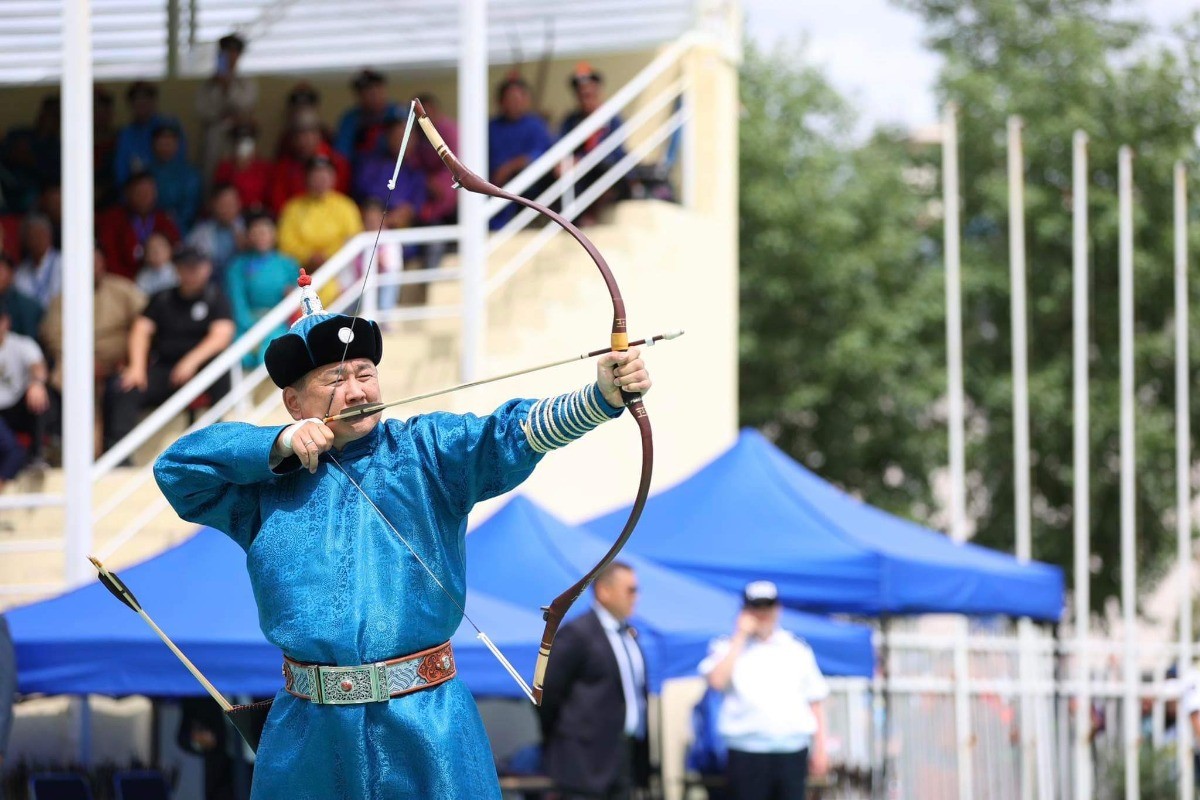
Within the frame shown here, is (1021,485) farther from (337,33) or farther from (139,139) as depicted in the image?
(139,139)

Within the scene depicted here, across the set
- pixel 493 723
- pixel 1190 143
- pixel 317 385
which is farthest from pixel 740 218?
pixel 317 385

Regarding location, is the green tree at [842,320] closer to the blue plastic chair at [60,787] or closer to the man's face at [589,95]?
the man's face at [589,95]

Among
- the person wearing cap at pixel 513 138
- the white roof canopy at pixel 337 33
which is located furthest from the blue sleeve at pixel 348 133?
the white roof canopy at pixel 337 33

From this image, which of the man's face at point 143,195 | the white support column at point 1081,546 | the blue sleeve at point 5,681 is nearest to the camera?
the blue sleeve at point 5,681

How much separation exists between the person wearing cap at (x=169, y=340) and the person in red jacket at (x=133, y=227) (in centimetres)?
109

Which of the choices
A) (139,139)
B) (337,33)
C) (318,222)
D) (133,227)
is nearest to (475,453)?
(318,222)

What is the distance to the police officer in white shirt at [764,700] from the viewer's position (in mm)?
8617

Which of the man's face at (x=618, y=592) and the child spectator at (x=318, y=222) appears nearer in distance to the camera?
the man's face at (x=618, y=592)

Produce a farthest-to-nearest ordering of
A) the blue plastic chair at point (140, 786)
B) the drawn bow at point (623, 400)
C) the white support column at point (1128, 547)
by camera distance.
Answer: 1. the white support column at point (1128, 547)
2. the blue plastic chair at point (140, 786)
3. the drawn bow at point (623, 400)

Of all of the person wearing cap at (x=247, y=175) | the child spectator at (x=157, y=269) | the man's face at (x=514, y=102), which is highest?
the man's face at (x=514, y=102)

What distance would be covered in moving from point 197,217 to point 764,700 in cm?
506

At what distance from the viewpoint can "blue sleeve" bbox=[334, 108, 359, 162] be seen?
40.9ft

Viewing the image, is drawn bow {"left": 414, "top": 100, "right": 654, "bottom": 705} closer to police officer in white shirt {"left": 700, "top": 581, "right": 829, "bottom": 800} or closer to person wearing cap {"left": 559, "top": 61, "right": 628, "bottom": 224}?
police officer in white shirt {"left": 700, "top": 581, "right": 829, "bottom": 800}

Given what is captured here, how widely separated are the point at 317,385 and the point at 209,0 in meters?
10.1
